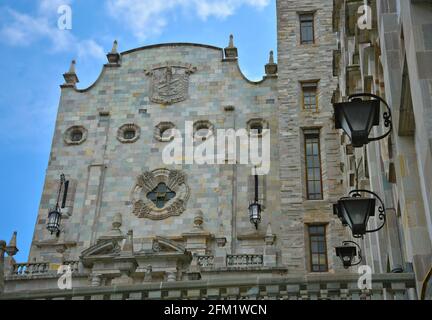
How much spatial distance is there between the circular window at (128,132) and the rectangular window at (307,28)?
8.67 meters

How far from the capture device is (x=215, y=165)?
28.8 metres

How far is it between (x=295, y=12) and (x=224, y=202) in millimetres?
10131

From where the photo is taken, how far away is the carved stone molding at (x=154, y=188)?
27922mm

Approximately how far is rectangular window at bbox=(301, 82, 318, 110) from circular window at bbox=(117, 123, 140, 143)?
25.2 feet

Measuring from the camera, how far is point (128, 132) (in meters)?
30.8

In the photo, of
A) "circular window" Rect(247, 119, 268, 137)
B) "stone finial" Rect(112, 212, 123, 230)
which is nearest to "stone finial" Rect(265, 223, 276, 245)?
"circular window" Rect(247, 119, 268, 137)

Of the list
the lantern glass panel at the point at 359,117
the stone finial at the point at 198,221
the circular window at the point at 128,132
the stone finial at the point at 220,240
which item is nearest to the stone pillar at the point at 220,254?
the stone finial at the point at 220,240

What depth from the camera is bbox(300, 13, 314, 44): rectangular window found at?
30.9 m

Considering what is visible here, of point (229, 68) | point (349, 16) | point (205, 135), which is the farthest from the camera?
point (229, 68)

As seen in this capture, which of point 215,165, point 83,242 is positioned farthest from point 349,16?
point 83,242

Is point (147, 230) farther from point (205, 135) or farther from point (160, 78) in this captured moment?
point (160, 78)
